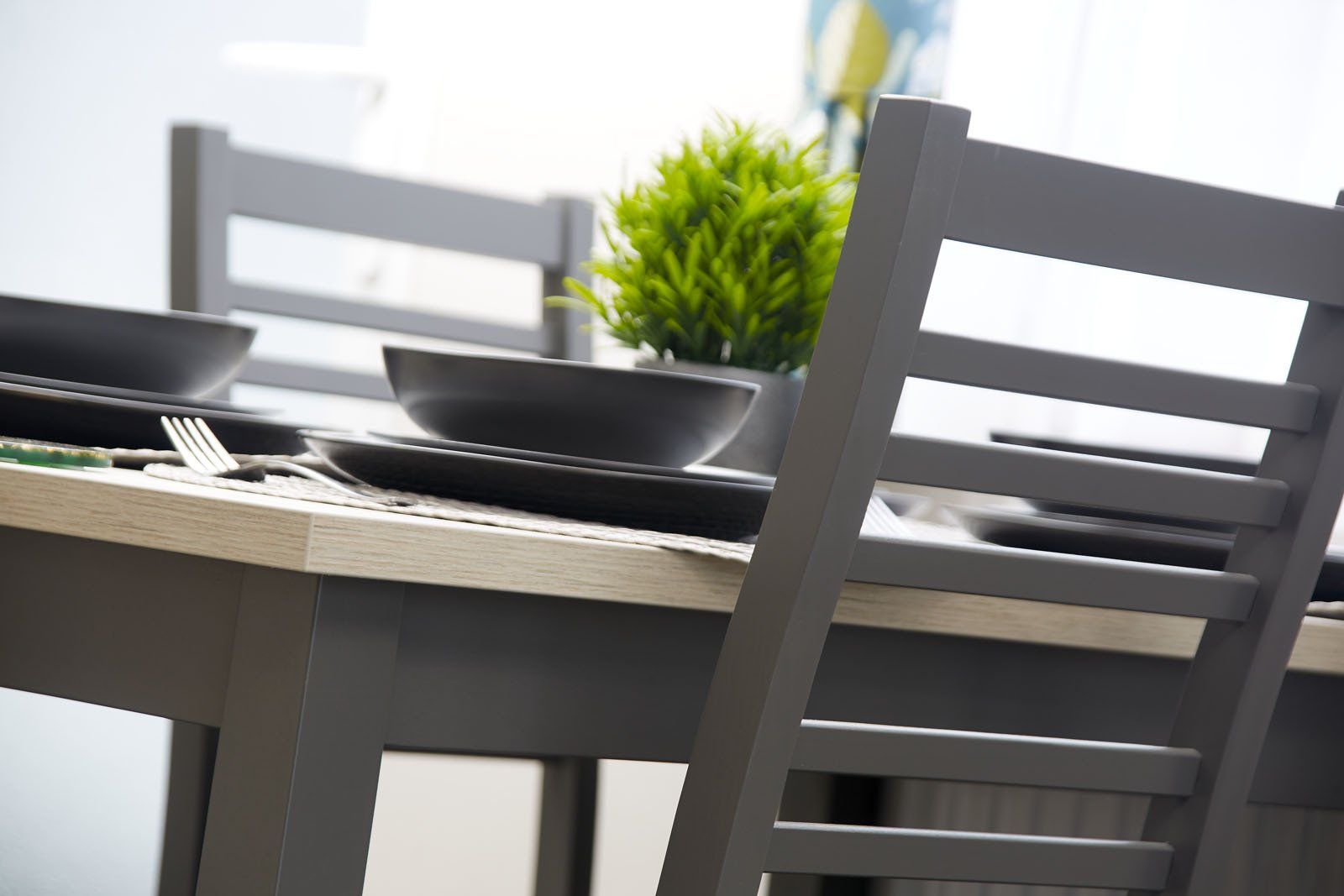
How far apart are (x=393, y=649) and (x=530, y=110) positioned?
9.65 ft

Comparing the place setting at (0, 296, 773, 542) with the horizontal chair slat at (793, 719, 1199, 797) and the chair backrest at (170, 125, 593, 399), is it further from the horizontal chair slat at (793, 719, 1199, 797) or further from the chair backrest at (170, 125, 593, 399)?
the chair backrest at (170, 125, 593, 399)

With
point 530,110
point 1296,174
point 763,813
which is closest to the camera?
point 763,813

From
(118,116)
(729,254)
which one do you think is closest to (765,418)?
(729,254)

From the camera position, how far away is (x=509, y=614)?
0.63 metres

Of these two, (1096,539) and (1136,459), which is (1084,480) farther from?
(1136,459)

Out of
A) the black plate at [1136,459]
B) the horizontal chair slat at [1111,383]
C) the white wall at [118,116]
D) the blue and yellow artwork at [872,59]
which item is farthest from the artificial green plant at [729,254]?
the white wall at [118,116]

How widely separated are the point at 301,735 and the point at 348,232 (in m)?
1.11

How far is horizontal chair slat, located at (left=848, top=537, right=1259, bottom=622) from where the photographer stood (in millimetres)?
586

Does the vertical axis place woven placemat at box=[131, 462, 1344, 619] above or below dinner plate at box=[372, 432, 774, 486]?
below

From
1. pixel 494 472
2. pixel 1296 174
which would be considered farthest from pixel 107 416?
pixel 1296 174

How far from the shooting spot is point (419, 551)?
59cm

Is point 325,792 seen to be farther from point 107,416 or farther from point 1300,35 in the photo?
point 1300,35

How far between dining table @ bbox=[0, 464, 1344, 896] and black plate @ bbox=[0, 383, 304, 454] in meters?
0.07

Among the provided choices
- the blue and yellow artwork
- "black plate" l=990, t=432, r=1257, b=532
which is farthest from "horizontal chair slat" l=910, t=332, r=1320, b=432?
the blue and yellow artwork
